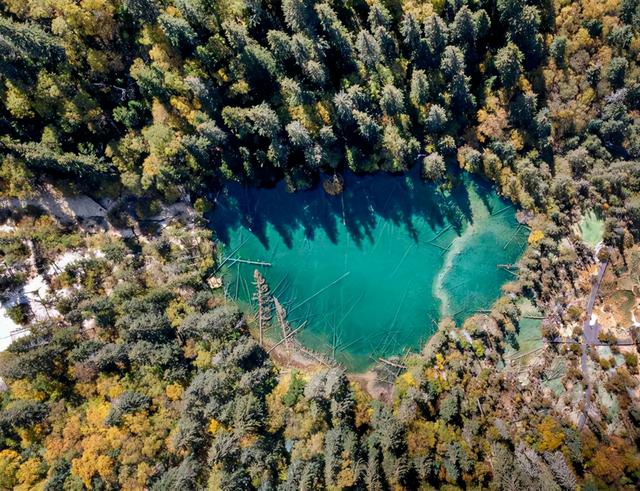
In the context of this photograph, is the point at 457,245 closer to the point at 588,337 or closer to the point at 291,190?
the point at 588,337

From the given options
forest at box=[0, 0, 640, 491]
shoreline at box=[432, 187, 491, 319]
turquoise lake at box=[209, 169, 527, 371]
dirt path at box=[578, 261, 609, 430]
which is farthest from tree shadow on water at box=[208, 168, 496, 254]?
dirt path at box=[578, 261, 609, 430]

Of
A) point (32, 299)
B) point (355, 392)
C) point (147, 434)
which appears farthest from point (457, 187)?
point (32, 299)

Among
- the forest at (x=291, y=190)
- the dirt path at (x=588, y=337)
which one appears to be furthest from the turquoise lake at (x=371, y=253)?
the dirt path at (x=588, y=337)

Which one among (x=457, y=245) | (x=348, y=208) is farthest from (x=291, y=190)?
(x=457, y=245)

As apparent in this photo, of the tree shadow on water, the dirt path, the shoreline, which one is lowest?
the dirt path

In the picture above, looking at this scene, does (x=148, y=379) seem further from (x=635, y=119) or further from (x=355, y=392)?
(x=635, y=119)

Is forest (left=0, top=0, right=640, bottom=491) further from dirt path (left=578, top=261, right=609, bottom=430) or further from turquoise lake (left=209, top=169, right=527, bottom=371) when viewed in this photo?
turquoise lake (left=209, top=169, right=527, bottom=371)

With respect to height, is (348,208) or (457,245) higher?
(348,208)
